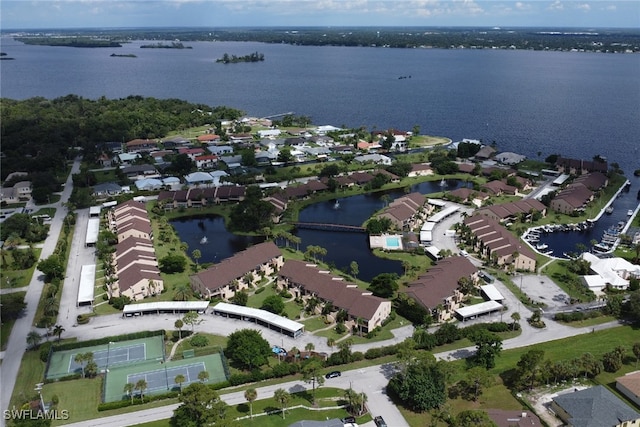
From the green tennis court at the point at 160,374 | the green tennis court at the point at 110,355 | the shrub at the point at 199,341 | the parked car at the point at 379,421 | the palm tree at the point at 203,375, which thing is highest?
the palm tree at the point at 203,375

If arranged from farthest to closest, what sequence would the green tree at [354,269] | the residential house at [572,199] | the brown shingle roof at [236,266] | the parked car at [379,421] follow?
the residential house at [572,199] → the green tree at [354,269] → the brown shingle roof at [236,266] → the parked car at [379,421]

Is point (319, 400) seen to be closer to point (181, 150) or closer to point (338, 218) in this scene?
point (338, 218)

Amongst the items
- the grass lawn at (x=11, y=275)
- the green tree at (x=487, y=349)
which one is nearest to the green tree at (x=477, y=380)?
the green tree at (x=487, y=349)

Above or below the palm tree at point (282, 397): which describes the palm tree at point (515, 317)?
below

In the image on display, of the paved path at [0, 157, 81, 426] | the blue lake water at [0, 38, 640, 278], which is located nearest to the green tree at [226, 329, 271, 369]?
the paved path at [0, 157, 81, 426]

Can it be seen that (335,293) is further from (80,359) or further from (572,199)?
(572,199)

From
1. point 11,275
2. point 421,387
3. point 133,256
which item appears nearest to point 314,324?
point 421,387

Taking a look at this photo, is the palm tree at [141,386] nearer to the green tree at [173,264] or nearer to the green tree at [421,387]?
the green tree at [421,387]

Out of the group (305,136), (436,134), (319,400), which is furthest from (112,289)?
(436,134)
